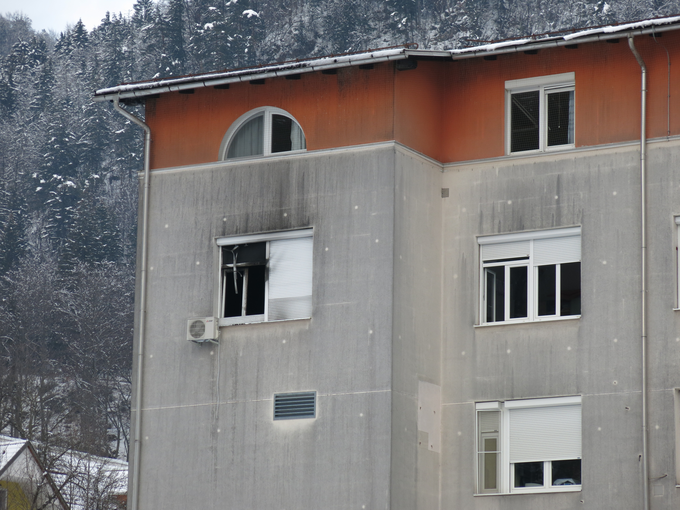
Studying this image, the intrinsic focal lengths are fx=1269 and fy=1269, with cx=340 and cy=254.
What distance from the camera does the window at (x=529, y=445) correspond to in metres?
20.6

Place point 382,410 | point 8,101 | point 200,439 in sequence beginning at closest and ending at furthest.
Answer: point 382,410 < point 200,439 < point 8,101

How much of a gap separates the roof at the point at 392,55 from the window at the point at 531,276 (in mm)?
3179

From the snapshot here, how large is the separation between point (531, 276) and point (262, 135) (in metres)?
5.51

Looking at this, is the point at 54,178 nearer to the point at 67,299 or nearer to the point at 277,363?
the point at 67,299

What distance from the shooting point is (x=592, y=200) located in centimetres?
2114

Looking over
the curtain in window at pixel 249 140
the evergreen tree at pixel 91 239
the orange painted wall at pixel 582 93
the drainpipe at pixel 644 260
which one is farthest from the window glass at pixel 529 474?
the evergreen tree at pixel 91 239

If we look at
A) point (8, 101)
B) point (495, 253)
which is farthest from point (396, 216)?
point (8, 101)

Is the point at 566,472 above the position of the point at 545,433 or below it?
below

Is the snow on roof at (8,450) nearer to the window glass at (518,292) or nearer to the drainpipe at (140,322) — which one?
the drainpipe at (140,322)

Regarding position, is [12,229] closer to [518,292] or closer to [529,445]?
[518,292]

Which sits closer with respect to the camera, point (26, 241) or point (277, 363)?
point (277, 363)

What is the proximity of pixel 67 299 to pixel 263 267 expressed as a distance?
111m

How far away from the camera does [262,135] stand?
75.7ft

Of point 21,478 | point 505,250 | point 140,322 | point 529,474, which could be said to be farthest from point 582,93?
point 21,478
